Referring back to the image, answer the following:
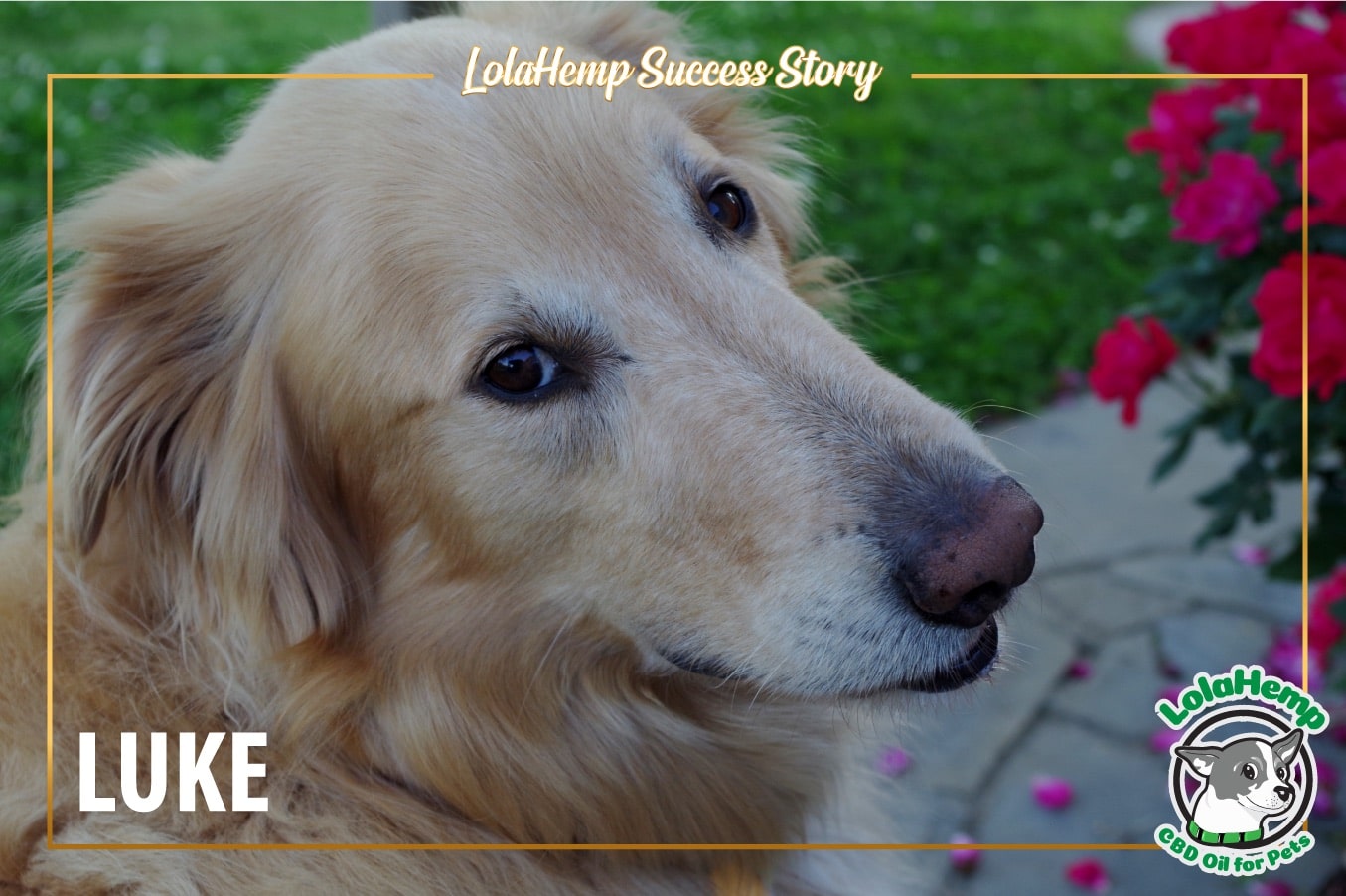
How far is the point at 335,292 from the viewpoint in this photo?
84.2 inches

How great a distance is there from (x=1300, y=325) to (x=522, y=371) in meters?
1.77

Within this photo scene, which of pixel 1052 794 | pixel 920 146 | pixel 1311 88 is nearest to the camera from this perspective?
pixel 1311 88

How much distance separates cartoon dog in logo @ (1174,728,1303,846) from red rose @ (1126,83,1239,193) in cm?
161

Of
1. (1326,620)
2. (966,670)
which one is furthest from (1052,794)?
(966,670)

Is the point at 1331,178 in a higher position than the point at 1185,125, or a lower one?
lower

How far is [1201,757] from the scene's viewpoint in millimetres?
2340

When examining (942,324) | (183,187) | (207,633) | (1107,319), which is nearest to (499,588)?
(207,633)

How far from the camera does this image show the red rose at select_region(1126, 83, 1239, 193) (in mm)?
3162

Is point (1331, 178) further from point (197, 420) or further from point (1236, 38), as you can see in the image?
point (197, 420)

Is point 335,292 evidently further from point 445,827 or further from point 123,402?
point 445,827

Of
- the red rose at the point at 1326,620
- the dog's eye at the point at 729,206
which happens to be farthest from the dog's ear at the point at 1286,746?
the dog's eye at the point at 729,206

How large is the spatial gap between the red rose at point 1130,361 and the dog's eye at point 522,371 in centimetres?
182

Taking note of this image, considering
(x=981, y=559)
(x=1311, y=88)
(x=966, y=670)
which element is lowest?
(x=966, y=670)

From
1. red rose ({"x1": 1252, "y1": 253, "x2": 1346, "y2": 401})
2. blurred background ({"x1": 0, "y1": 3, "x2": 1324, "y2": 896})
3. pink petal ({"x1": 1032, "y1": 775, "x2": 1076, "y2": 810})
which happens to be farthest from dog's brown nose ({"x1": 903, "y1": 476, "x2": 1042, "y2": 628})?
pink petal ({"x1": 1032, "y1": 775, "x2": 1076, "y2": 810})
